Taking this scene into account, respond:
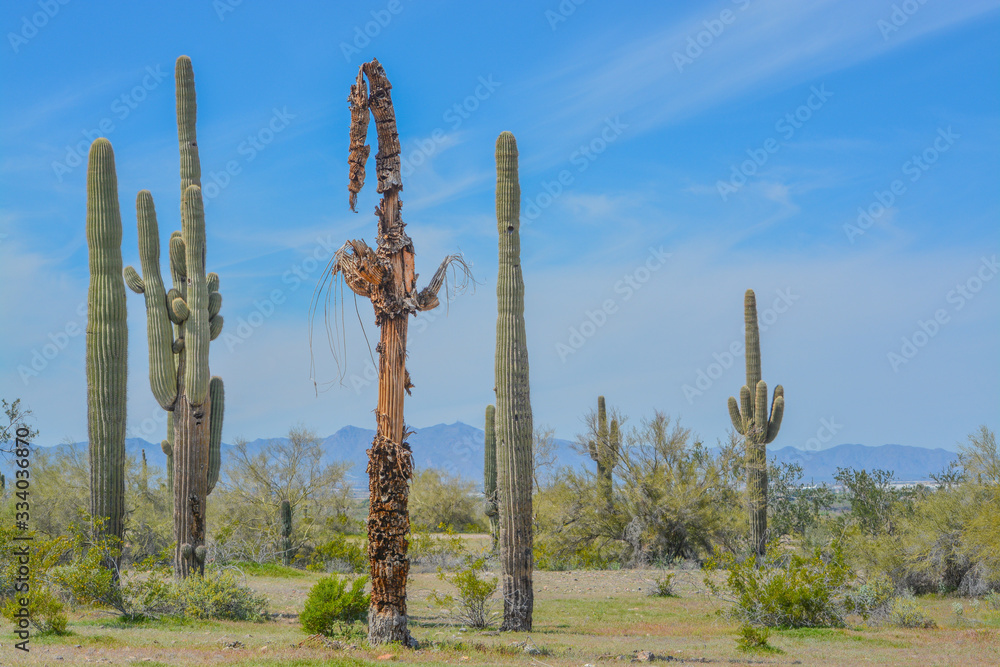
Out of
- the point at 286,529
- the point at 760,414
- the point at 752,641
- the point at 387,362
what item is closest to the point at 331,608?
the point at 387,362

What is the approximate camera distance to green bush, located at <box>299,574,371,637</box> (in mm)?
10953

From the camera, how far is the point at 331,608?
36.1 ft

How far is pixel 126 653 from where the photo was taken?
9328mm

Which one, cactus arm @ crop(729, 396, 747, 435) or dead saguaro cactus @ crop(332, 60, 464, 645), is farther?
cactus arm @ crop(729, 396, 747, 435)

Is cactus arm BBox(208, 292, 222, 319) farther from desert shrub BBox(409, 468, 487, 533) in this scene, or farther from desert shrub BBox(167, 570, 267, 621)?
desert shrub BBox(409, 468, 487, 533)

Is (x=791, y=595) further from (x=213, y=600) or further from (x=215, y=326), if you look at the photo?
(x=215, y=326)

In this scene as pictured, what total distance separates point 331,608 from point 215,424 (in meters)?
6.65

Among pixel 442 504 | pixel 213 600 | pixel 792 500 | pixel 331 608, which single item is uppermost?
pixel 331 608

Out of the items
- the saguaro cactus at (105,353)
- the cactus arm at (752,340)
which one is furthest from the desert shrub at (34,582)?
the cactus arm at (752,340)

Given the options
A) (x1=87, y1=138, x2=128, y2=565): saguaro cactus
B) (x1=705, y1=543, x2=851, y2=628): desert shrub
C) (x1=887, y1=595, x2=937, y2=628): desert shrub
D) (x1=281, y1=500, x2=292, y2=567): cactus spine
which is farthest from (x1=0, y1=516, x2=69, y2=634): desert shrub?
(x1=887, y1=595, x2=937, y2=628): desert shrub

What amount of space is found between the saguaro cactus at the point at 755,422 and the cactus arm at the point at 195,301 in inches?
572

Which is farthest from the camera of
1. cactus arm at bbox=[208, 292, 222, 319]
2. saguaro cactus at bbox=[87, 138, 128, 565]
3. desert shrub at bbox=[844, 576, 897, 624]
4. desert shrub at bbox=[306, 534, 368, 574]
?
cactus arm at bbox=[208, 292, 222, 319]

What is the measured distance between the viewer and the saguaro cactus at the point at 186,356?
15.7m

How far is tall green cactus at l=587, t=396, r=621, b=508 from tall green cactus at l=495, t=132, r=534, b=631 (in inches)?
390
